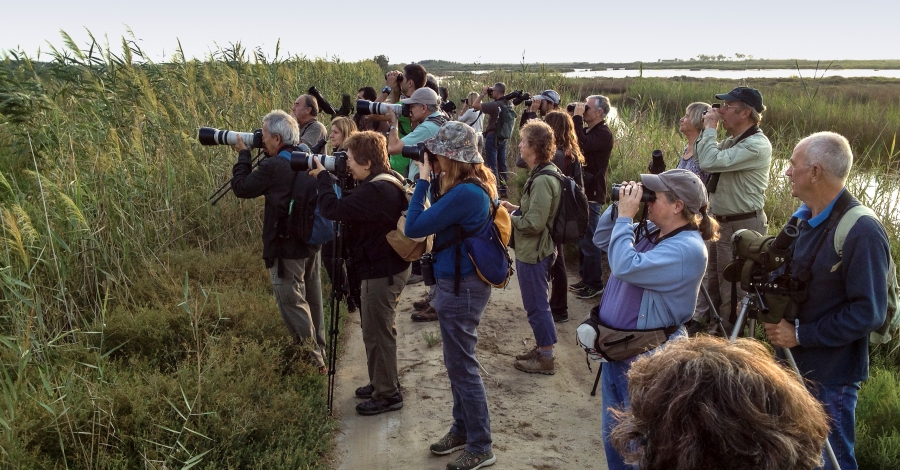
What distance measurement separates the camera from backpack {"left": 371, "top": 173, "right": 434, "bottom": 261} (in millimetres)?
3863

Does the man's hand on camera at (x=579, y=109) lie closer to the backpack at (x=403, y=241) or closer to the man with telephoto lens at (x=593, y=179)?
the man with telephoto lens at (x=593, y=179)

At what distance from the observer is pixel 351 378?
Result: 481 centimetres

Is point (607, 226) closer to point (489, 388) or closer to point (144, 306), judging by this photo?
point (489, 388)

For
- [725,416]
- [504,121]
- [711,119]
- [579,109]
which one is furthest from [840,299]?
[504,121]

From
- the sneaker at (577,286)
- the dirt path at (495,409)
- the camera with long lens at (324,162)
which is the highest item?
the camera with long lens at (324,162)

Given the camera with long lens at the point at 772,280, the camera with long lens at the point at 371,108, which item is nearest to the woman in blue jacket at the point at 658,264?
the camera with long lens at the point at 772,280

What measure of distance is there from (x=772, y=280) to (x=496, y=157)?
26.8 feet

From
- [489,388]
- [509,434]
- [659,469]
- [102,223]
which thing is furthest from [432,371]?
[659,469]

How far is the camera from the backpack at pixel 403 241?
12.7ft

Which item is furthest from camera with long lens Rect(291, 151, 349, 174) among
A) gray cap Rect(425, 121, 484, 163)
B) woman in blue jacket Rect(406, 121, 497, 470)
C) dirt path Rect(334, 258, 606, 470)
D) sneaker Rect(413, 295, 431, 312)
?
sneaker Rect(413, 295, 431, 312)

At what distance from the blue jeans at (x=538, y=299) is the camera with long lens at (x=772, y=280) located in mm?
1998

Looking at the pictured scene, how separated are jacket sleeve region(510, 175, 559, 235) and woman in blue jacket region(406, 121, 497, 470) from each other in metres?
1.12

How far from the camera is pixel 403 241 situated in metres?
3.86

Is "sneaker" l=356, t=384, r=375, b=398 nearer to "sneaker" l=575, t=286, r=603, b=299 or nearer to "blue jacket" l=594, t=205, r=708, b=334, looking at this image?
"blue jacket" l=594, t=205, r=708, b=334
